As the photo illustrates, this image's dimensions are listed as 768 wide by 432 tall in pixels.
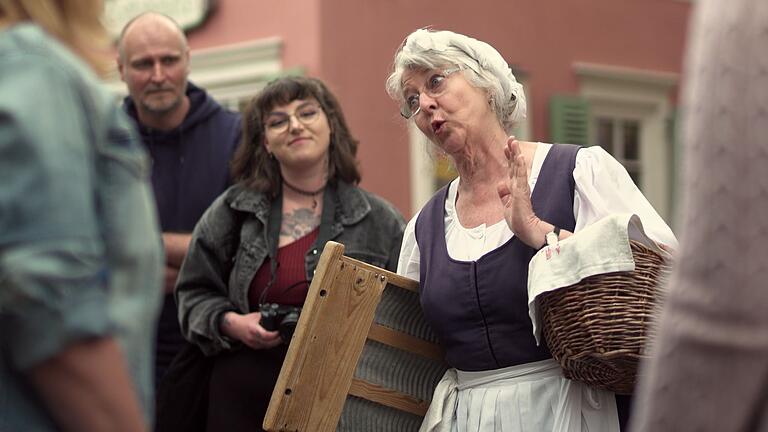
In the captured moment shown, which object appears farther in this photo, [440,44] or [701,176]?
[440,44]

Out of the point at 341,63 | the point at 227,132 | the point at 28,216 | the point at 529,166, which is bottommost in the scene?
the point at 341,63

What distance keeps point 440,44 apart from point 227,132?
65.7 inches

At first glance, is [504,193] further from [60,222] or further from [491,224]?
[60,222]

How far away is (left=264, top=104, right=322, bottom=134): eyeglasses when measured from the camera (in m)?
4.64

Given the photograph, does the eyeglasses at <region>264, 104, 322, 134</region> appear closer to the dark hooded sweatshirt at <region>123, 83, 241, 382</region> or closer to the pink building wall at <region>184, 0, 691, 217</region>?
the dark hooded sweatshirt at <region>123, 83, 241, 382</region>

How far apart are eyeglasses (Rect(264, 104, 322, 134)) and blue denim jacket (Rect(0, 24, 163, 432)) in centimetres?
287

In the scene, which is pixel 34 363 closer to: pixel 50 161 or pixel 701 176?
pixel 50 161

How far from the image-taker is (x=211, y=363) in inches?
183

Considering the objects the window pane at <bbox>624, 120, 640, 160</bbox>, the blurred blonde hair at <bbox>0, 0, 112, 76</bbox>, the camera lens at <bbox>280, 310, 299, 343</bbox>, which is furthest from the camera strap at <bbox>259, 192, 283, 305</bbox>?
the window pane at <bbox>624, 120, 640, 160</bbox>

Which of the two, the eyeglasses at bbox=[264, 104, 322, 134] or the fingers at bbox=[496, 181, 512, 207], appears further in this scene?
the eyeglasses at bbox=[264, 104, 322, 134]

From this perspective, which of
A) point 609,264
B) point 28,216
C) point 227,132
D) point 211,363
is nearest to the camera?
point 28,216

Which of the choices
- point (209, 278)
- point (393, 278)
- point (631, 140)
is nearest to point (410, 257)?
point (393, 278)

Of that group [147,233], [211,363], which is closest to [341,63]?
[211,363]

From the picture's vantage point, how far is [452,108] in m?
3.64
